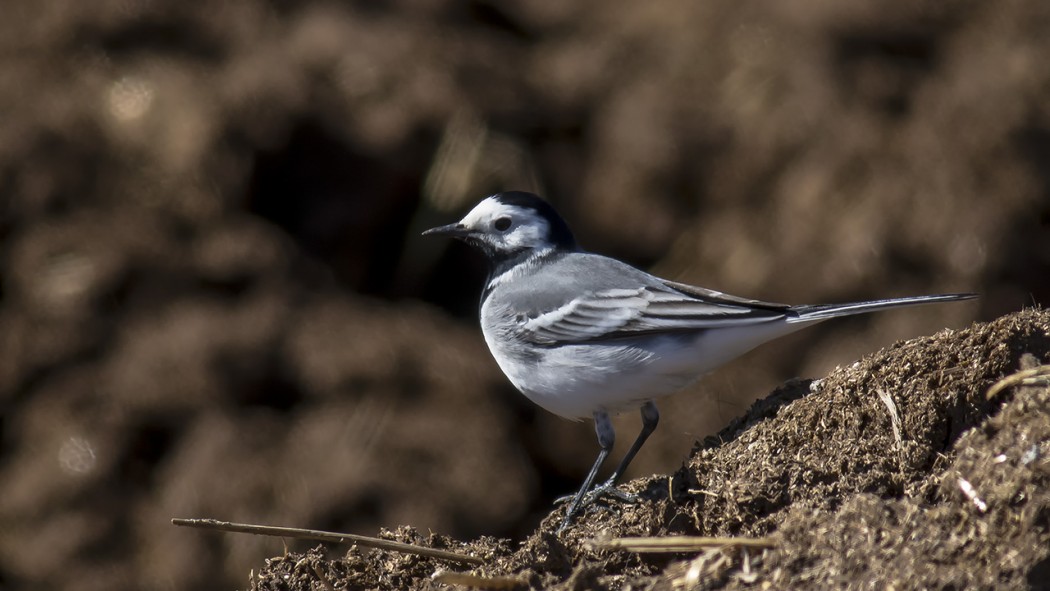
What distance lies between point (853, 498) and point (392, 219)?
245 inches

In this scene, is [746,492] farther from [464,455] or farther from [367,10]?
[367,10]

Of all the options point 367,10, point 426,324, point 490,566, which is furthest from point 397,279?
point 490,566

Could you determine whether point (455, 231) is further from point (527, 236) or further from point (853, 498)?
point (853, 498)

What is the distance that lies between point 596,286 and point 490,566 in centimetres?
215

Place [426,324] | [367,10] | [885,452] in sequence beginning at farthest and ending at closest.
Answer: [367,10] < [426,324] < [885,452]

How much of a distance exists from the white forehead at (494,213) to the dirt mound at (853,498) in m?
2.22

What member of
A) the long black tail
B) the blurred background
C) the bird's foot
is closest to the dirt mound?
the bird's foot

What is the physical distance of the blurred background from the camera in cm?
913

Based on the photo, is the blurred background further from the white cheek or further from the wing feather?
the wing feather

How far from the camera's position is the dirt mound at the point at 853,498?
3895mm

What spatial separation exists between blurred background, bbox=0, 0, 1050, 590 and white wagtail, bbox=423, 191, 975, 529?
8.20 ft

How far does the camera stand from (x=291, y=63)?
10.2 m

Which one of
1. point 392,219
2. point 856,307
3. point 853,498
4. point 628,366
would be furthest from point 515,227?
point 853,498

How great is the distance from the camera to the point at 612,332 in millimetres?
6281
